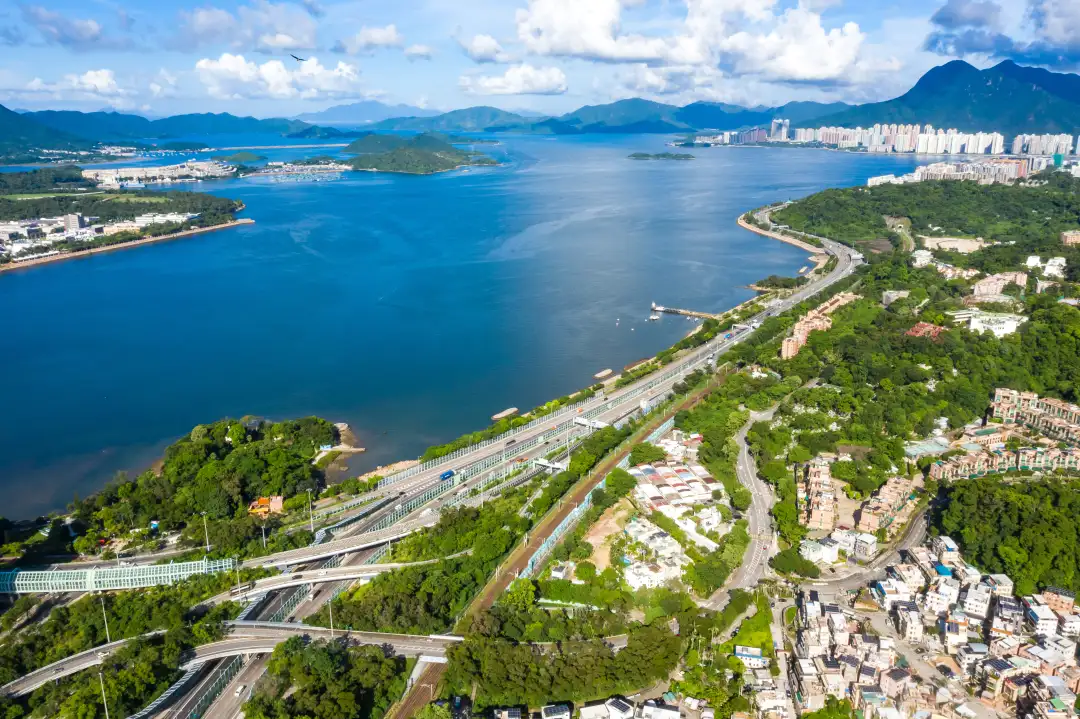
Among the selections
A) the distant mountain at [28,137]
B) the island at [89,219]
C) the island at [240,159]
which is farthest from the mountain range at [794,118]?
the island at [89,219]

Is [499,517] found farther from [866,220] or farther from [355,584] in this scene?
[866,220]

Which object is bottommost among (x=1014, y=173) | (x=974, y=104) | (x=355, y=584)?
(x=355, y=584)

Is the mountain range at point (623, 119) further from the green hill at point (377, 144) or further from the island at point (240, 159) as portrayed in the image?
the island at point (240, 159)

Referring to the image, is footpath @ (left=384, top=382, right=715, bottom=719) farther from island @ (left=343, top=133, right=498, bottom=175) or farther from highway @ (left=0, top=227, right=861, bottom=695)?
island @ (left=343, top=133, right=498, bottom=175)

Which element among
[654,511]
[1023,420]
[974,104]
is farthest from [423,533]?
[974,104]

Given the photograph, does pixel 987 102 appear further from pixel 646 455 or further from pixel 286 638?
pixel 286 638

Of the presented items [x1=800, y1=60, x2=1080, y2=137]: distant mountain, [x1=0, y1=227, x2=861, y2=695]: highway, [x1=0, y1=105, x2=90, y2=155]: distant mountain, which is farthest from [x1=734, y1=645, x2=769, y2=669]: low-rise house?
[x1=800, y1=60, x2=1080, y2=137]: distant mountain
